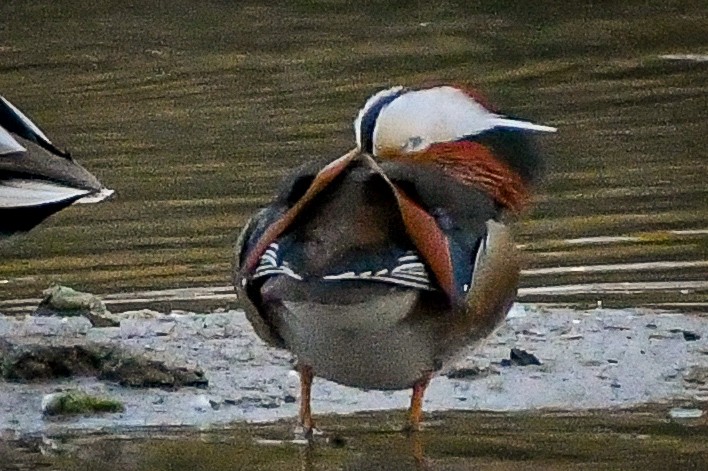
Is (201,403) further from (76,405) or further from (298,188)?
(298,188)

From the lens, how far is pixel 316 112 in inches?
475

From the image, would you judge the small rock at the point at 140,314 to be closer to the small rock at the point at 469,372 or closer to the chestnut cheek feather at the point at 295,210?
the small rock at the point at 469,372

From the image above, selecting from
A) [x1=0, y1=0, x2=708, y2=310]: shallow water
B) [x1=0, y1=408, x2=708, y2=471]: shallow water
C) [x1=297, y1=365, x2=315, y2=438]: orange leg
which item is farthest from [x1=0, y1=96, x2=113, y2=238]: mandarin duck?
[x1=0, y1=0, x2=708, y2=310]: shallow water

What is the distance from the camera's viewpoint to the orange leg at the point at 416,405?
5.86 metres

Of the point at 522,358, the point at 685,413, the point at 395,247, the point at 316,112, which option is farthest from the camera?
the point at 316,112

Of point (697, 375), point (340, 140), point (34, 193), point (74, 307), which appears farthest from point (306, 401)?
point (340, 140)

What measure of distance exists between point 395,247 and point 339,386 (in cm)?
138

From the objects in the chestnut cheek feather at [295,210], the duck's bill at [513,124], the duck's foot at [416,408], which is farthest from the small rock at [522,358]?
the chestnut cheek feather at [295,210]

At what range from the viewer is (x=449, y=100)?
5984 mm

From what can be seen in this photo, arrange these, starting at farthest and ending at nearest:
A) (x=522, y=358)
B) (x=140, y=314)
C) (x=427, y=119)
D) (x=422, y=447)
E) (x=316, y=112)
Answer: (x=316, y=112) < (x=140, y=314) < (x=522, y=358) < (x=427, y=119) < (x=422, y=447)

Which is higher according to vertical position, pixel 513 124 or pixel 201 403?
pixel 513 124

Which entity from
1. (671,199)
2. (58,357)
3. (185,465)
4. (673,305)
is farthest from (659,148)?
(185,465)

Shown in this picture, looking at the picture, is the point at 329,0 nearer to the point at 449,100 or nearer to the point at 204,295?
the point at 204,295

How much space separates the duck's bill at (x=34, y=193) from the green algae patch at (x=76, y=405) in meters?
0.61
